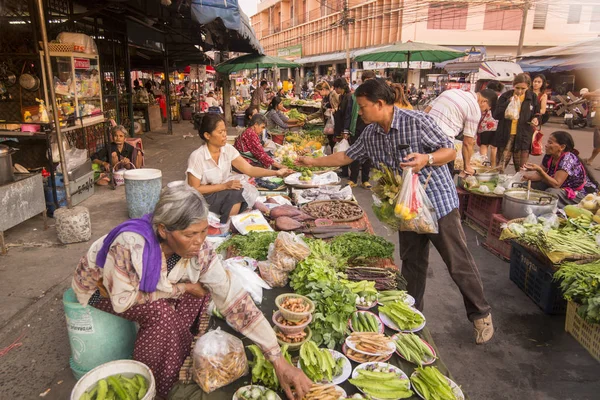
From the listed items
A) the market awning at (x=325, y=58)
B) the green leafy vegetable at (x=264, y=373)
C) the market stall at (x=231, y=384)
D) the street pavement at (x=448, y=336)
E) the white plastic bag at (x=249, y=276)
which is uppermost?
the market awning at (x=325, y=58)

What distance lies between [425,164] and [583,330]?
6.53ft

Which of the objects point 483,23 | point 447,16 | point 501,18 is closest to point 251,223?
point 447,16

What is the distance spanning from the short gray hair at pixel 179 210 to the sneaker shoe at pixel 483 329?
2.60 meters

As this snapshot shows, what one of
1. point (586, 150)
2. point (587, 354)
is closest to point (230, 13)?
point (587, 354)

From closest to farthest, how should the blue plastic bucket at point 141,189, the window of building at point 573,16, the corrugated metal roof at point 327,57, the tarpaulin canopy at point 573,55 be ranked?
1. the blue plastic bucket at point 141,189
2. the tarpaulin canopy at point 573,55
3. the window of building at point 573,16
4. the corrugated metal roof at point 327,57

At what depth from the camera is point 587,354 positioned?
3.44 metres

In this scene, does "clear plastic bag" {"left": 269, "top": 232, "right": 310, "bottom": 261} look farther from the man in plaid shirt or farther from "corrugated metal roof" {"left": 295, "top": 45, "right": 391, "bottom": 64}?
"corrugated metal roof" {"left": 295, "top": 45, "right": 391, "bottom": 64}

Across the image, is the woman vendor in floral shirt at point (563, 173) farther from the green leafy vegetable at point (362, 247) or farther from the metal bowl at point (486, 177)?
the green leafy vegetable at point (362, 247)

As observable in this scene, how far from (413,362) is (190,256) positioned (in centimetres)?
147

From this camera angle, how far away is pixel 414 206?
312 cm

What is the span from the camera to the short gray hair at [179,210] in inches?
80.4

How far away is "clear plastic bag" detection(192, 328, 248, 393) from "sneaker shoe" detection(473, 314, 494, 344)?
2154 mm

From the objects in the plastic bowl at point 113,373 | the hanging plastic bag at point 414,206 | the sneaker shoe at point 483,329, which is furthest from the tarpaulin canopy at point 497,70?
the plastic bowl at point 113,373

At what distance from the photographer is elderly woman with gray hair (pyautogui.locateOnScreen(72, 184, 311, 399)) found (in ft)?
6.90
